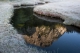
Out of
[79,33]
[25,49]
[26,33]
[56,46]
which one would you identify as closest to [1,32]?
[26,33]

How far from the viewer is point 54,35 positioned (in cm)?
2191

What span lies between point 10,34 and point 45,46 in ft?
16.3

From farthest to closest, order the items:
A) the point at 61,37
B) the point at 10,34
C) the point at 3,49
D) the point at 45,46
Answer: the point at 61,37 < the point at 10,34 < the point at 45,46 < the point at 3,49

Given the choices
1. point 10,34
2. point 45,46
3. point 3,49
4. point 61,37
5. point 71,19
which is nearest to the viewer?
point 3,49

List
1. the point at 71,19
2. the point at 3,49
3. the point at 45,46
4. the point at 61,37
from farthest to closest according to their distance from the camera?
the point at 71,19 < the point at 61,37 < the point at 45,46 < the point at 3,49

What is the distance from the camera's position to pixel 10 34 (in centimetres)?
1950

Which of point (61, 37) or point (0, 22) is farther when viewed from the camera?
point (0, 22)

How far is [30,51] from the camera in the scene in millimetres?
15289

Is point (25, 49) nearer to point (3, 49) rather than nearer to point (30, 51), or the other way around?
point (30, 51)

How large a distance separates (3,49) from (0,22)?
33.7 feet

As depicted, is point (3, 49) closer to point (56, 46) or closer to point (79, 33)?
point (56, 46)

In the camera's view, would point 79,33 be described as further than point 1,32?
Yes

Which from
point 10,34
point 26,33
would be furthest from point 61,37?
point 10,34

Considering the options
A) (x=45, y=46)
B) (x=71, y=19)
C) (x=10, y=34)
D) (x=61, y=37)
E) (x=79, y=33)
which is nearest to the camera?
(x=45, y=46)
